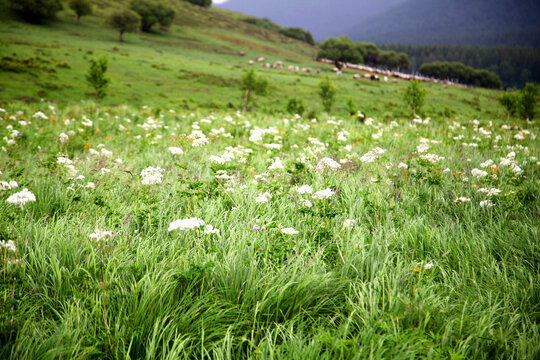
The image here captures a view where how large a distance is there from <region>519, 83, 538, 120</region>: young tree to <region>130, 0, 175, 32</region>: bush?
93843 millimetres

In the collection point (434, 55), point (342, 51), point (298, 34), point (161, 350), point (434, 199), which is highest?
point (434, 55)

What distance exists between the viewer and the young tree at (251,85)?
96.6ft

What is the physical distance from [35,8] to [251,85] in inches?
2723

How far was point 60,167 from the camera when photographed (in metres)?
5.30

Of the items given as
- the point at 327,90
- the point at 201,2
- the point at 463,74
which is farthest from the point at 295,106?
the point at 201,2

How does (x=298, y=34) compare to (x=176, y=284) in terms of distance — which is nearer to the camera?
(x=176, y=284)

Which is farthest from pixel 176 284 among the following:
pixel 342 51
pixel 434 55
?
pixel 434 55

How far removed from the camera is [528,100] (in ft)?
70.7

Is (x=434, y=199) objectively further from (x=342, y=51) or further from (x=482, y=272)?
(x=342, y=51)

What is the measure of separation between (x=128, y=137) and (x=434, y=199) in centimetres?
1062

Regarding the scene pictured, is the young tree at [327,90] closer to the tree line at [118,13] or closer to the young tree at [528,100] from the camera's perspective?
the young tree at [528,100]

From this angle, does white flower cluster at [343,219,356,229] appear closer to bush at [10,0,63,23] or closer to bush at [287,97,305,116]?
bush at [287,97,305,116]

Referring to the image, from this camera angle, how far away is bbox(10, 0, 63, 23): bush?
209 feet

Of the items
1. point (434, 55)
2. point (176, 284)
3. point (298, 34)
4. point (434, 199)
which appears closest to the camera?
point (176, 284)
